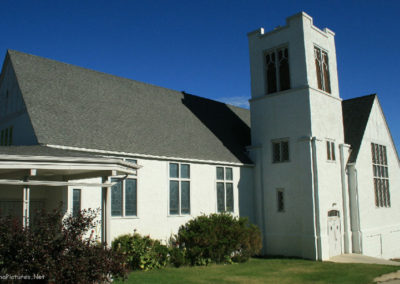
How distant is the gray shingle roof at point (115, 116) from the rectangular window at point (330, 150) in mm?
4665

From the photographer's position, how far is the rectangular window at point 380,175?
26.6 m

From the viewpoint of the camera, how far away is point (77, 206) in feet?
50.5

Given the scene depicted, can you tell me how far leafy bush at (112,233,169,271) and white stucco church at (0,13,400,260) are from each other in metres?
0.59

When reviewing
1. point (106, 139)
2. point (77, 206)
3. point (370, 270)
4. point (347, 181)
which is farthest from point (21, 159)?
point (347, 181)

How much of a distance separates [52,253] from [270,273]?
398 inches

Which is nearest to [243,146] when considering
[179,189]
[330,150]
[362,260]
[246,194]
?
[246,194]

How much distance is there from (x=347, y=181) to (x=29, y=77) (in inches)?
727

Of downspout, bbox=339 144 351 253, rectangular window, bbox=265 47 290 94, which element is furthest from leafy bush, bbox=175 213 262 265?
rectangular window, bbox=265 47 290 94

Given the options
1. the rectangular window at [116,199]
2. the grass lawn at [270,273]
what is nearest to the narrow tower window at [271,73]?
the grass lawn at [270,273]

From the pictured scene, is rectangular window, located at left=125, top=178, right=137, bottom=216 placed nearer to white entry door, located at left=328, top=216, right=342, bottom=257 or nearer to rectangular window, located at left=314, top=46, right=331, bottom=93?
white entry door, located at left=328, top=216, right=342, bottom=257

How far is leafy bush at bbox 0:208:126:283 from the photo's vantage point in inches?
334

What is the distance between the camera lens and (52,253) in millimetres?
8828

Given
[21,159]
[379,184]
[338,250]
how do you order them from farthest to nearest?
[379,184] < [338,250] < [21,159]

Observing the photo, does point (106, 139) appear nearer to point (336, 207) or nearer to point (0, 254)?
point (0, 254)
